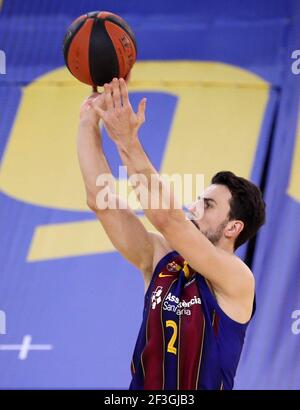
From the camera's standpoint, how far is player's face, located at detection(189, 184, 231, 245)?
12.9 feet

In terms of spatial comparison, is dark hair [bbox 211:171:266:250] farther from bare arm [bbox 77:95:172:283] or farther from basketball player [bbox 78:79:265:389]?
bare arm [bbox 77:95:172:283]

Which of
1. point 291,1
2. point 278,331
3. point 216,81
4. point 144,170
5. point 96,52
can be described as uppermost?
point 291,1

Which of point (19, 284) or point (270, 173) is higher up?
point (270, 173)

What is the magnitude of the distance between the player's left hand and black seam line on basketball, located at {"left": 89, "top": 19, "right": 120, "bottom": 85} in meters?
0.33

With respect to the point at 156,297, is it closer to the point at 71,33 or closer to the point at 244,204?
the point at 244,204

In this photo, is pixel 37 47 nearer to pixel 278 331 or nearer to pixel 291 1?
pixel 291 1

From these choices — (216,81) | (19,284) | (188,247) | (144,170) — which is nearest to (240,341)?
(188,247)

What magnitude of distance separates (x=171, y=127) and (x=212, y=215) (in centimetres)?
330

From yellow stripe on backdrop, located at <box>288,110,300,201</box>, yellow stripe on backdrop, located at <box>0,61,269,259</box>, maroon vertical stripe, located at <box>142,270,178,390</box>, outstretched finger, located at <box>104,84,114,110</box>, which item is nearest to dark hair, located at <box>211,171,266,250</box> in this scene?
maroon vertical stripe, located at <box>142,270,178,390</box>

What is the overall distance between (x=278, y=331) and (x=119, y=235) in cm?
240

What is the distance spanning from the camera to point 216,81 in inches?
285

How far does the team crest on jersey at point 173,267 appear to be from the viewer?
154 inches

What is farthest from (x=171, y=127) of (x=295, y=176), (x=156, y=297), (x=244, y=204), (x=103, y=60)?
(x=156, y=297)

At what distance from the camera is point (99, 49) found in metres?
3.83
